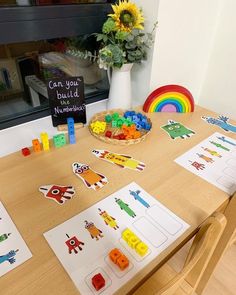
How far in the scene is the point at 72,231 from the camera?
1.96 feet

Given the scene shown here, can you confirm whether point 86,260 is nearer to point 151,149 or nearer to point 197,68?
point 151,149

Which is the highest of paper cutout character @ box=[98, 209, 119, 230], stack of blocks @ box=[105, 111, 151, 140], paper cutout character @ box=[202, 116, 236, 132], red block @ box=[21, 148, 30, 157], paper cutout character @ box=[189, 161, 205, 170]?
stack of blocks @ box=[105, 111, 151, 140]

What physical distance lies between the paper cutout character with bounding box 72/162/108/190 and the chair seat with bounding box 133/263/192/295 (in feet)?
0.98

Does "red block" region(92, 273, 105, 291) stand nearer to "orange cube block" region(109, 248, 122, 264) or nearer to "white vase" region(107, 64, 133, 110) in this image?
"orange cube block" region(109, 248, 122, 264)

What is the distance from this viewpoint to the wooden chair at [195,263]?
16.1 inches

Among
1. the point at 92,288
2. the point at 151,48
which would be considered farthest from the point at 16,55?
the point at 92,288

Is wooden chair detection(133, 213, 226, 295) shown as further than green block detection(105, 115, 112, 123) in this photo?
No

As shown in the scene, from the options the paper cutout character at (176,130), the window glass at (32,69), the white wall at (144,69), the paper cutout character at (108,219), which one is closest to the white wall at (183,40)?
the white wall at (144,69)

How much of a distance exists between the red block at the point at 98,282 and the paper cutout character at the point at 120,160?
391mm

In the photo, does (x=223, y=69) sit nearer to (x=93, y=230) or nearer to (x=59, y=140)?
(x=59, y=140)

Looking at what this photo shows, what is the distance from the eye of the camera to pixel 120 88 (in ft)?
3.63

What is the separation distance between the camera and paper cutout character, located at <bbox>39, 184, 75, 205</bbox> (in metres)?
0.69

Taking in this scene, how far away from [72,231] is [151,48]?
90 cm

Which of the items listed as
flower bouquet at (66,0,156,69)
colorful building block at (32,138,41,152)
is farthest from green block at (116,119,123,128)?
colorful building block at (32,138,41,152)
